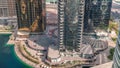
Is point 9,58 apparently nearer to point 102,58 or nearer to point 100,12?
point 102,58

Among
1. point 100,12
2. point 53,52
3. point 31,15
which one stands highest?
point 100,12

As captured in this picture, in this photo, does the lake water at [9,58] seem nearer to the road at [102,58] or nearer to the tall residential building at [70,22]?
the tall residential building at [70,22]

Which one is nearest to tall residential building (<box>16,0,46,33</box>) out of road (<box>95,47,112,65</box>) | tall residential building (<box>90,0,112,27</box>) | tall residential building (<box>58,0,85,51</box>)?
tall residential building (<box>58,0,85,51</box>)

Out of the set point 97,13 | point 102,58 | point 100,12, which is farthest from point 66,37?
point 100,12

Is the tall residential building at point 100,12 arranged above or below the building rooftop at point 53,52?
above

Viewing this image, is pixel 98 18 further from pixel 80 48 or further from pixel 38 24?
pixel 38 24

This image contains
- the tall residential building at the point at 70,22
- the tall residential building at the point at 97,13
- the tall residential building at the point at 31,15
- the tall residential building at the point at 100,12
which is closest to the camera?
the tall residential building at the point at 70,22

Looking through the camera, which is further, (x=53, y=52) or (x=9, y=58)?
(x=9, y=58)

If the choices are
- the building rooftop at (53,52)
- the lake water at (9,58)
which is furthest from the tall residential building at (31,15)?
the building rooftop at (53,52)
